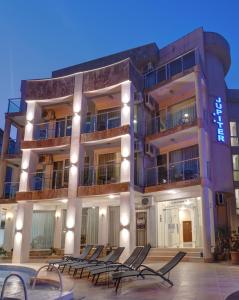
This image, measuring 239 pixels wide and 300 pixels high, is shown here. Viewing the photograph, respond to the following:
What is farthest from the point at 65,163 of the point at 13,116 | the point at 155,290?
the point at 155,290

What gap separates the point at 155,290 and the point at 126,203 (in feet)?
29.7

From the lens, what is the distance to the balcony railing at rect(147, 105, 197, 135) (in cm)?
1956

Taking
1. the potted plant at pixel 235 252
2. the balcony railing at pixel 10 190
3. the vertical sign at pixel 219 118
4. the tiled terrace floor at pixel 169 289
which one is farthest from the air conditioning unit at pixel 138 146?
the tiled terrace floor at pixel 169 289

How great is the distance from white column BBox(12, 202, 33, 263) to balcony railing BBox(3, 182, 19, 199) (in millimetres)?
3310

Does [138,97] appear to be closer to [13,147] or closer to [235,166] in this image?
[235,166]

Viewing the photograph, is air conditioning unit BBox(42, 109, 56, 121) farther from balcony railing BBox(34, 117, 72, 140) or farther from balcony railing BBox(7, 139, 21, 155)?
balcony railing BBox(7, 139, 21, 155)

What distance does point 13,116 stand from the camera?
2333cm

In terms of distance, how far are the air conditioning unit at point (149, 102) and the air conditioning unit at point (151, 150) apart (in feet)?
8.42

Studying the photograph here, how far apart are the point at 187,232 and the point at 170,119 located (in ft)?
23.1

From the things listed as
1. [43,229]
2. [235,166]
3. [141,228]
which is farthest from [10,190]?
[235,166]

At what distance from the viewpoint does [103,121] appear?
21234 millimetres

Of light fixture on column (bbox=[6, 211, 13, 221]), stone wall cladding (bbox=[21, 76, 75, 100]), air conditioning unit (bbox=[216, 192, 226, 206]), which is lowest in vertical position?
light fixture on column (bbox=[6, 211, 13, 221])

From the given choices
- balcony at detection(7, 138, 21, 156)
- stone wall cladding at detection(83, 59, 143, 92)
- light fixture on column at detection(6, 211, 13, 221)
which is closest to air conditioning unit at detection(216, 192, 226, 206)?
stone wall cladding at detection(83, 59, 143, 92)

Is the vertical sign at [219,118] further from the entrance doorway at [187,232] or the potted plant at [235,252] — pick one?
the potted plant at [235,252]
